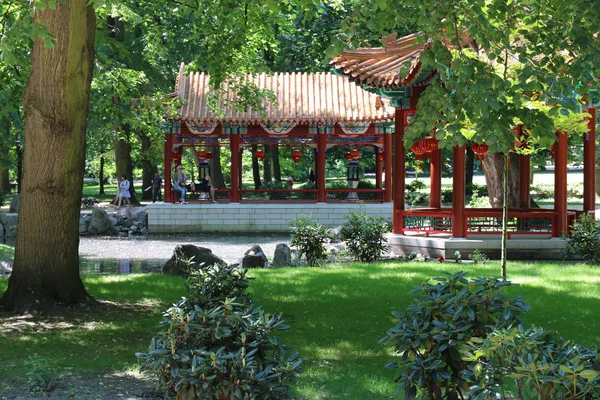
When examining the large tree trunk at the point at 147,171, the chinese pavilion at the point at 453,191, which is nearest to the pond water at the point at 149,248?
the chinese pavilion at the point at 453,191

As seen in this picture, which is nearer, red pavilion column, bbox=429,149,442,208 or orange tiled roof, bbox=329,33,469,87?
orange tiled roof, bbox=329,33,469,87

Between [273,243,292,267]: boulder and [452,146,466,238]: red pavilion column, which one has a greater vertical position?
[452,146,466,238]: red pavilion column

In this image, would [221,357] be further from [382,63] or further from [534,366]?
[382,63]

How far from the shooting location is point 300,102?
26422mm

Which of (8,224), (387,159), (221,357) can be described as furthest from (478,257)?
(8,224)

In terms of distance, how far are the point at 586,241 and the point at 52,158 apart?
10.4 m

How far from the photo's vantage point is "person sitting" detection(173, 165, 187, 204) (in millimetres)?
26094

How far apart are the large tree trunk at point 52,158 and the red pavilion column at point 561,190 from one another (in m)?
10.6

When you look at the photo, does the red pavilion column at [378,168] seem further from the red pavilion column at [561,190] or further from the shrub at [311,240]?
the shrub at [311,240]

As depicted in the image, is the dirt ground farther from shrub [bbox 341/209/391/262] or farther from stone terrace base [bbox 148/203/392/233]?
stone terrace base [bbox 148/203/392/233]

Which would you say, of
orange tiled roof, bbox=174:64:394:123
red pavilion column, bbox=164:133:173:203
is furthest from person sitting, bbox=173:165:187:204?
orange tiled roof, bbox=174:64:394:123

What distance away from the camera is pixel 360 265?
46.7ft

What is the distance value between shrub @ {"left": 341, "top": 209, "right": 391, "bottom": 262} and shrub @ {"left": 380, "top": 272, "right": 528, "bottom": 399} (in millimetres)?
10876

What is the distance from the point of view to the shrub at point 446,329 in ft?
15.1
